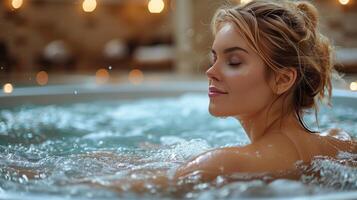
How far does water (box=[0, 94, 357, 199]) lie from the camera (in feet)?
3.86

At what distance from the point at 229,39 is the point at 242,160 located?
14.1 inches

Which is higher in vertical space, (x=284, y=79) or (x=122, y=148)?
(x=284, y=79)

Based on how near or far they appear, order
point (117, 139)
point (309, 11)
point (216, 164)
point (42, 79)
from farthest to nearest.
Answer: point (42, 79) < point (117, 139) < point (309, 11) < point (216, 164)

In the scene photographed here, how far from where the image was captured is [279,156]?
4.42ft

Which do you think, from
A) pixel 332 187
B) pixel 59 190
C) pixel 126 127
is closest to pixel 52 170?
pixel 59 190

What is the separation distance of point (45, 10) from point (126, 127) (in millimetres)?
5842

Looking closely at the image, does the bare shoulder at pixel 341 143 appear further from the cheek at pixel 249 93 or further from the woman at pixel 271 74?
the cheek at pixel 249 93

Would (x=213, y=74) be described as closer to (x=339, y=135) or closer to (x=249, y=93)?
(x=249, y=93)

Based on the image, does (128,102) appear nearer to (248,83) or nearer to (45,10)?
(248,83)

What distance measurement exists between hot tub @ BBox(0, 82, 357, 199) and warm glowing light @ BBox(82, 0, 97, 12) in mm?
4715

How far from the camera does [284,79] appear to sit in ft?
4.83

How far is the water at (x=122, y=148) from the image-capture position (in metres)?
1.18

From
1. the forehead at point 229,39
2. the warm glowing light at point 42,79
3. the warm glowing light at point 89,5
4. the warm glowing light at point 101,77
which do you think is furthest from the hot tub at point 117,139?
the warm glowing light at point 89,5

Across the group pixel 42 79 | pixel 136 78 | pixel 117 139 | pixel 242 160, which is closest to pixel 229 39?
pixel 242 160
